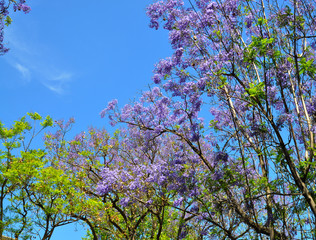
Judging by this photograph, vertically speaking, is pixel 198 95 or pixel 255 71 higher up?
pixel 255 71

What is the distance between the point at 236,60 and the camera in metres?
6.77

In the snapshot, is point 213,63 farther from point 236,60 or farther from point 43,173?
point 43,173

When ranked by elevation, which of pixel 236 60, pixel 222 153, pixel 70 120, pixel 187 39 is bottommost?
pixel 222 153

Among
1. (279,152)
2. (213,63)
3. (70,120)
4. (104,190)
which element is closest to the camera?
(279,152)

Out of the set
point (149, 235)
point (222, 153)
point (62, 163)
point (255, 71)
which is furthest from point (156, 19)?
point (149, 235)

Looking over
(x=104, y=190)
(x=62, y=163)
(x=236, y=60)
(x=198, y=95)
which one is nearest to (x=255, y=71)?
(x=236, y=60)

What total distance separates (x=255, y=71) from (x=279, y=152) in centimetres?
201

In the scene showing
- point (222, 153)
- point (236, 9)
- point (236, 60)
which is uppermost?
point (236, 9)

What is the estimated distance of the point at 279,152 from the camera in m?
6.11

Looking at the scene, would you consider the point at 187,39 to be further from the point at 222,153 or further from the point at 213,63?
the point at 222,153

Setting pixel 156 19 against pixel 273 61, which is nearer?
pixel 273 61

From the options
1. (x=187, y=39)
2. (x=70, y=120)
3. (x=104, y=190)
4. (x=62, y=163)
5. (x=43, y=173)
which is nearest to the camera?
→ (x=187, y=39)

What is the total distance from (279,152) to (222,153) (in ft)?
4.08

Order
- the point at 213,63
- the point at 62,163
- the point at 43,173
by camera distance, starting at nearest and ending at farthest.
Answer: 1. the point at 213,63
2. the point at 43,173
3. the point at 62,163
